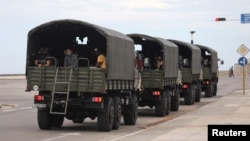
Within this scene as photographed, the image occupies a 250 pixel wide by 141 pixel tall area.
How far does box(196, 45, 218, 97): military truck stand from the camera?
4228 centimetres

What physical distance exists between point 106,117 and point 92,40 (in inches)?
139

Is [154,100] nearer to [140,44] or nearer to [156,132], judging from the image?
[140,44]

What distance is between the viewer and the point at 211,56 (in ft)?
141

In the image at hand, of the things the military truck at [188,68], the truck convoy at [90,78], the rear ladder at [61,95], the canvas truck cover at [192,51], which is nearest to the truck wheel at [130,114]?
the truck convoy at [90,78]

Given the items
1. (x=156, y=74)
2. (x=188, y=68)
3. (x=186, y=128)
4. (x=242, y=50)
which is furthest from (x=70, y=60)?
(x=242, y=50)

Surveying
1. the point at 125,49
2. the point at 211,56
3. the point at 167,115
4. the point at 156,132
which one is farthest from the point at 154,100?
the point at 211,56

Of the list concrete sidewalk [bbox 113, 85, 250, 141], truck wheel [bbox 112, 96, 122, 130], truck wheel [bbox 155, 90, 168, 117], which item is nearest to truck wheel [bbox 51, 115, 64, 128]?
truck wheel [bbox 112, 96, 122, 130]

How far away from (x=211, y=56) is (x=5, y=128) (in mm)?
25271

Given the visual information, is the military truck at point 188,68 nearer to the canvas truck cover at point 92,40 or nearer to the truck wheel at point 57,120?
the canvas truck cover at point 92,40

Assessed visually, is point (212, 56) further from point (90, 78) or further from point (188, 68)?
point (90, 78)

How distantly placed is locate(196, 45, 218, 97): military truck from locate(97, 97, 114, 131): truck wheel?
76.4ft

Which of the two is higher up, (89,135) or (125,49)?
(125,49)

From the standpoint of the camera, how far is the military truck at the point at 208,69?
4228cm

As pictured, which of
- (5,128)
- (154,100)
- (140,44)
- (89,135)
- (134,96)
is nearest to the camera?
(89,135)
